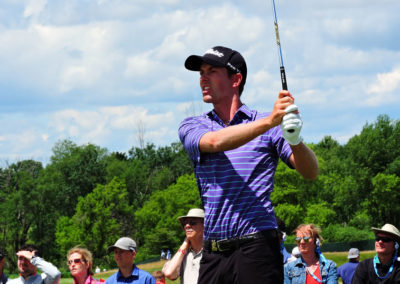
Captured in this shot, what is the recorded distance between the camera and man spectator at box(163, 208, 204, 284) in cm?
859

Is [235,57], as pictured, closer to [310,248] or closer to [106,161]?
[310,248]

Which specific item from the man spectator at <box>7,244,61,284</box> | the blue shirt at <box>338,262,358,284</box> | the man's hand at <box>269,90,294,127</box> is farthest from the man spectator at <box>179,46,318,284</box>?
the blue shirt at <box>338,262,358,284</box>

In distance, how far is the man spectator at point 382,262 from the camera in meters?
9.70

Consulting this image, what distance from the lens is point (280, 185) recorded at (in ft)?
243

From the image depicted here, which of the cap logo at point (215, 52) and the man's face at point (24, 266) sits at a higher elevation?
the cap logo at point (215, 52)

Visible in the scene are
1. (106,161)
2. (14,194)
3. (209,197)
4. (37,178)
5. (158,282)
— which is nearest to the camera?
(209,197)

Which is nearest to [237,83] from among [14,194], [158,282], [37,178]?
[158,282]

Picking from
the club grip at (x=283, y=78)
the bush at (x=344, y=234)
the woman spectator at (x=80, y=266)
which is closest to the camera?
the club grip at (x=283, y=78)

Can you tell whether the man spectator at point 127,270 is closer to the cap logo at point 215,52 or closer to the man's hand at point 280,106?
the cap logo at point 215,52

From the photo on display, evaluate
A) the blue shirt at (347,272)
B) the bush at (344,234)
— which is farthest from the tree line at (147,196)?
the blue shirt at (347,272)

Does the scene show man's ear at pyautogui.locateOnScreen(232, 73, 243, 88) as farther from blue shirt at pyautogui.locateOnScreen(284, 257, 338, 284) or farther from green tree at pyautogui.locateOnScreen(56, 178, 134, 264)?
green tree at pyautogui.locateOnScreen(56, 178, 134, 264)

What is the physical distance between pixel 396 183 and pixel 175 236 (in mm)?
26613

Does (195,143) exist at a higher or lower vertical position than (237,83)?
lower

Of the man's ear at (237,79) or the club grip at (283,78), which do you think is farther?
the man's ear at (237,79)
